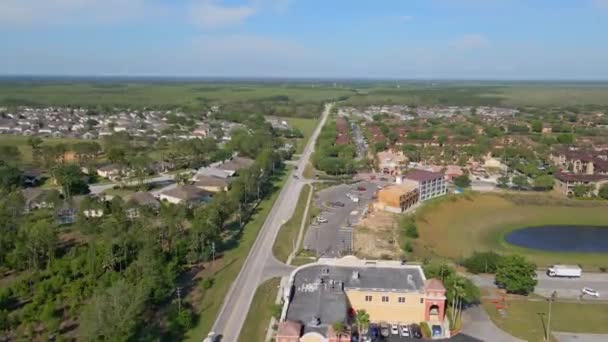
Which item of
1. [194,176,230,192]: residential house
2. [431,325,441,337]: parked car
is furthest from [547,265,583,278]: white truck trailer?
[194,176,230,192]: residential house

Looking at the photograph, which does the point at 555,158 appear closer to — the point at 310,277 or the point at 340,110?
the point at 310,277

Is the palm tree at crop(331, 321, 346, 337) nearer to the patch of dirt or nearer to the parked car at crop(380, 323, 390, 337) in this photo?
the parked car at crop(380, 323, 390, 337)

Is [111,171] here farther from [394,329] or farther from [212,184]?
[394,329]

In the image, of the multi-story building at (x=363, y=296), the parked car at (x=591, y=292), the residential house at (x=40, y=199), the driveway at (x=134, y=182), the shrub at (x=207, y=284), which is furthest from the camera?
the driveway at (x=134, y=182)

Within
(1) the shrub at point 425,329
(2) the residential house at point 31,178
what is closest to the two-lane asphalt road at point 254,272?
(1) the shrub at point 425,329

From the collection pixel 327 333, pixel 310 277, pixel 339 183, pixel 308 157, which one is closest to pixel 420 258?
pixel 310 277

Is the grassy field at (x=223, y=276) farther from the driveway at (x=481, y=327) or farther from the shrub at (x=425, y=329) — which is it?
the driveway at (x=481, y=327)
